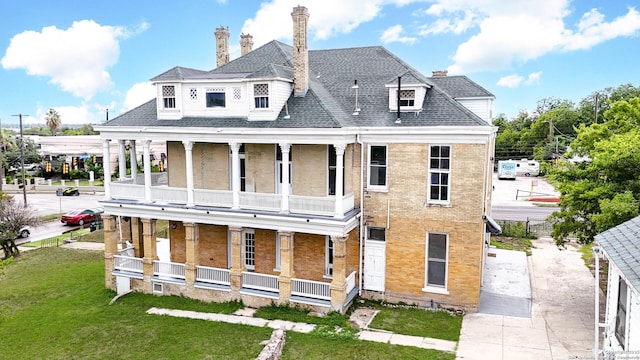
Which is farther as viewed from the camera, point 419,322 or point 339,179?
point 339,179

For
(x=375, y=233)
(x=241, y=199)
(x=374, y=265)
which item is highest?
(x=241, y=199)

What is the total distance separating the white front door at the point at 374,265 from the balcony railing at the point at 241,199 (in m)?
1.94

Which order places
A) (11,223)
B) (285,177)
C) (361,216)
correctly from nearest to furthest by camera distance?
(285,177) < (361,216) < (11,223)

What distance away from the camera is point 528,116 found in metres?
102

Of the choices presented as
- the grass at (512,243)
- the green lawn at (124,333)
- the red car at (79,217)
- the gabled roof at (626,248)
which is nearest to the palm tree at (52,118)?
the red car at (79,217)

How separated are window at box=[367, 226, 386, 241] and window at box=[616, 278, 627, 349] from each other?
9080mm

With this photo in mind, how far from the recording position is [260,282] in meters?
19.3

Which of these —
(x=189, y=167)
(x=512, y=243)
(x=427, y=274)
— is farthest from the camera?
(x=512, y=243)

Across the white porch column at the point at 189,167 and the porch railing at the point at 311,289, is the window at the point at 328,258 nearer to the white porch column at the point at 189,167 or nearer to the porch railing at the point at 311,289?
the porch railing at the point at 311,289

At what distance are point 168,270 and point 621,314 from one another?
16856 mm

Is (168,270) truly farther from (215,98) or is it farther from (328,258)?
(215,98)

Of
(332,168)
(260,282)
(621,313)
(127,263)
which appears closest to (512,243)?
(332,168)

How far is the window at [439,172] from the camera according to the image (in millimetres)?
17953

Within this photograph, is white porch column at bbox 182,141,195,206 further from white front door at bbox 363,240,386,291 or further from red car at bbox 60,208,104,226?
red car at bbox 60,208,104,226
